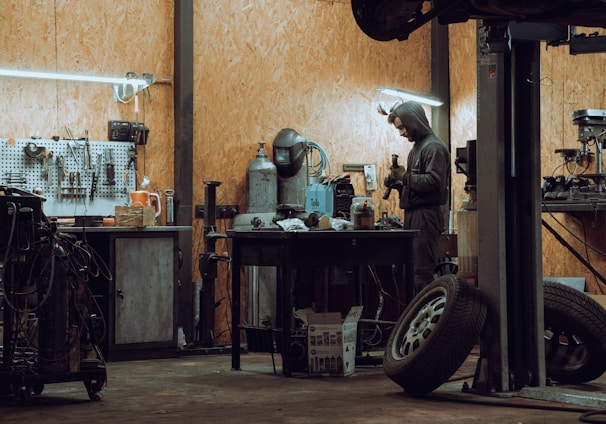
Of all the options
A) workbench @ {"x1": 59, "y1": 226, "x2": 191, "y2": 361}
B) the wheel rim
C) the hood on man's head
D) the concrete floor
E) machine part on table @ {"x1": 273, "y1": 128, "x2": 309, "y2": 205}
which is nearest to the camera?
the concrete floor

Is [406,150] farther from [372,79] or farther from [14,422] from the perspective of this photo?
[14,422]

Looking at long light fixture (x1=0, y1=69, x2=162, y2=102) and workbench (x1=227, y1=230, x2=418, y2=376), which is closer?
workbench (x1=227, y1=230, x2=418, y2=376)

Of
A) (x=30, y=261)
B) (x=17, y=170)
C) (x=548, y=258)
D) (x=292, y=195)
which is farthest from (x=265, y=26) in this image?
(x=30, y=261)

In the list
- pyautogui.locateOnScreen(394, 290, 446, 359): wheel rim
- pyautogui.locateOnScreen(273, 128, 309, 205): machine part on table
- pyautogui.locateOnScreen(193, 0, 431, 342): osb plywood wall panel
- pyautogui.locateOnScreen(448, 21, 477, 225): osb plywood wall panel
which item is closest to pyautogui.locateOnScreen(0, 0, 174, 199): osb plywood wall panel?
pyautogui.locateOnScreen(193, 0, 431, 342): osb plywood wall panel

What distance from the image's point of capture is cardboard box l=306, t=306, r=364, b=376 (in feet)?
16.9

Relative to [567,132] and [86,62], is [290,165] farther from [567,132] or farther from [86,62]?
[567,132]

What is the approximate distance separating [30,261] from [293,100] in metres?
3.70

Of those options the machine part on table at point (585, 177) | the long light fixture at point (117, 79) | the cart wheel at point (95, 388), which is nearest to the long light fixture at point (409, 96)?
the machine part on table at point (585, 177)

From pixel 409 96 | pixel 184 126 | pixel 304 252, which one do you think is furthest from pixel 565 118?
pixel 304 252

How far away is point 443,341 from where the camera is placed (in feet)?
13.5

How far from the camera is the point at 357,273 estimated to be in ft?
20.3

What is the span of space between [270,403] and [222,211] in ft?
10.5

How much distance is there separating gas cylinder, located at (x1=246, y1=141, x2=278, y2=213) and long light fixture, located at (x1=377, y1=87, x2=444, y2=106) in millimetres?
1328

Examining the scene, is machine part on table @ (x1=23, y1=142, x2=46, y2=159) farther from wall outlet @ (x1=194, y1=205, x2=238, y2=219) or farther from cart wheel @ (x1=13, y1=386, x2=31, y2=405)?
cart wheel @ (x1=13, y1=386, x2=31, y2=405)
